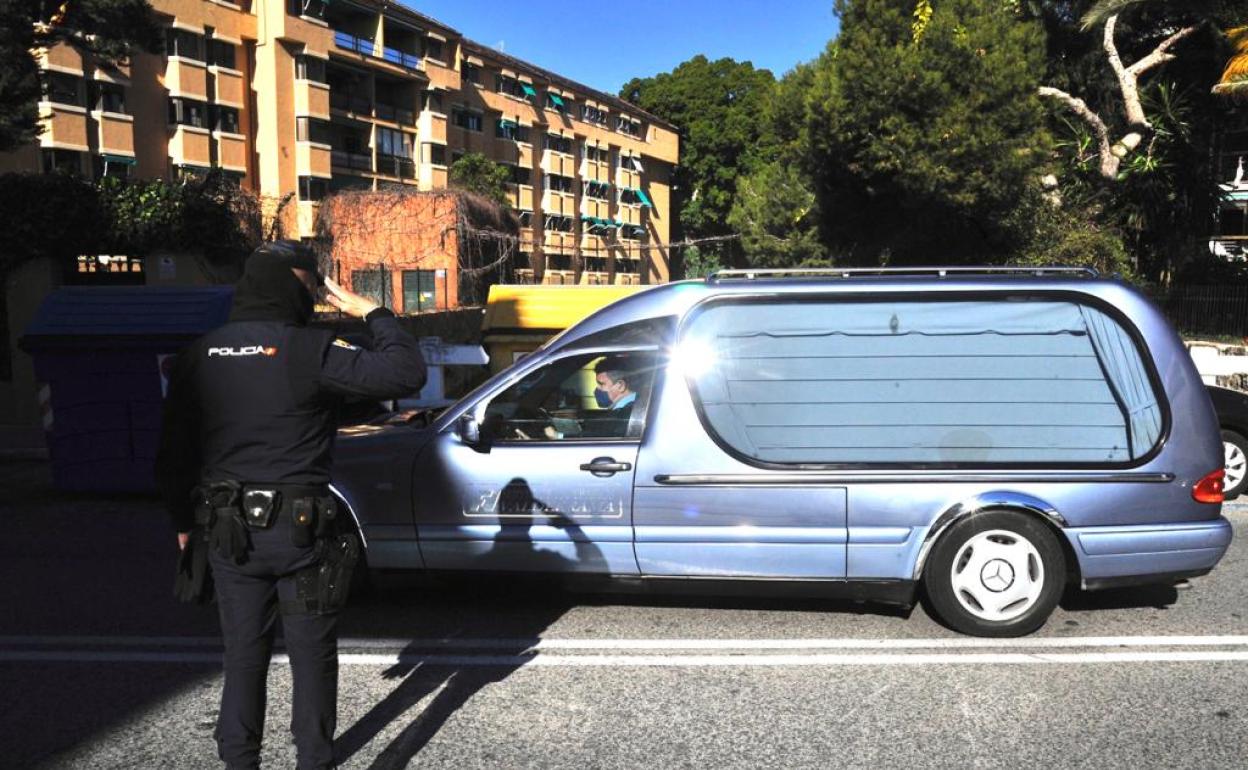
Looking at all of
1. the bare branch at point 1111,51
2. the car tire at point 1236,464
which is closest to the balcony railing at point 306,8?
the bare branch at point 1111,51

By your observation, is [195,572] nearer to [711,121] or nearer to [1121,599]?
[1121,599]

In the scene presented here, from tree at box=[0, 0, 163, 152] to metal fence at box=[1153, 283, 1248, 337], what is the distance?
20145mm

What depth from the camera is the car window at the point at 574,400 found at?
16.6 ft

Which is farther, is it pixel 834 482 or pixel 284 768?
pixel 834 482

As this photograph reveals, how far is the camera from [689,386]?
4.95 meters

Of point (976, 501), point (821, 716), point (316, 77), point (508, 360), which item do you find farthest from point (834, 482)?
point (316, 77)

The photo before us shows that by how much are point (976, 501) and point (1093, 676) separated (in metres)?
0.92

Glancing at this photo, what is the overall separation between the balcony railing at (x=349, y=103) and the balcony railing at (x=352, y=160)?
1945 mm

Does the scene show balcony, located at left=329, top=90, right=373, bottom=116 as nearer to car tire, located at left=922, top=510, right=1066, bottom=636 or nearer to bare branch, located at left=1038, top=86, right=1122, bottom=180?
bare branch, located at left=1038, top=86, right=1122, bottom=180

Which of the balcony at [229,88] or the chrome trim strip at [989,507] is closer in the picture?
the chrome trim strip at [989,507]

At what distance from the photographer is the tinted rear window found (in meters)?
4.85

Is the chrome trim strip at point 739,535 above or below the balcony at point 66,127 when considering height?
below

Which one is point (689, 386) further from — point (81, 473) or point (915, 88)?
point (915, 88)

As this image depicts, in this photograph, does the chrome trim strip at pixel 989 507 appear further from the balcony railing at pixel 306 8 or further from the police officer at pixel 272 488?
the balcony railing at pixel 306 8
